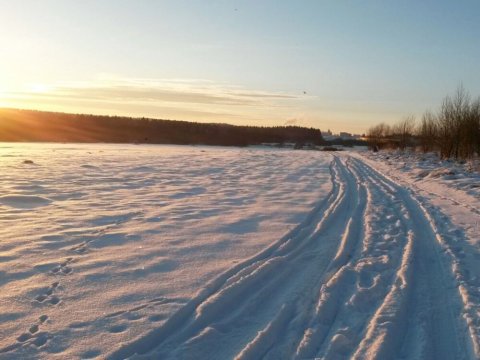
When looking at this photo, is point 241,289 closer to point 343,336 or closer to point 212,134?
point 343,336

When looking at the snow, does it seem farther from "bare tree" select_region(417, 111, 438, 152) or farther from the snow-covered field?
"bare tree" select_region(417, 111, 438, 152)

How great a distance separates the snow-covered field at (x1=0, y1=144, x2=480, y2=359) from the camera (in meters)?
4.00

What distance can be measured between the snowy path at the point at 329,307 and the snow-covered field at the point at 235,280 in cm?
2

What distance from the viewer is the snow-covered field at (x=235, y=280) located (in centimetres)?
400

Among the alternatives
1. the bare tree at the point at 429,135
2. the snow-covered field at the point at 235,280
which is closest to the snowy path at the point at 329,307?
the snow-covered field at the point at 235,280

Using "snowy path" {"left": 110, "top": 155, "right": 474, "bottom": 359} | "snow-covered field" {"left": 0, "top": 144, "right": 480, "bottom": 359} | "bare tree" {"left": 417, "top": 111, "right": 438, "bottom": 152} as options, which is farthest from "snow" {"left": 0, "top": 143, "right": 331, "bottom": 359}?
"bare tree" {"left": 417, "top": 111, "right": 438, "bottom": 152}

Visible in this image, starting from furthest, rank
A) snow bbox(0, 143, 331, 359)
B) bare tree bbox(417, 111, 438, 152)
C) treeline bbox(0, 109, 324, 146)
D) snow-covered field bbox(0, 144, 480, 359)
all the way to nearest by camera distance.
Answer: treeline bbox(0, 109, 324, 146)
bare tree bbox(417, 111, 438, 152)
snow bbox(0, 143, 331, 359)
snow-covered field bbox(0, 144, 480, 359)

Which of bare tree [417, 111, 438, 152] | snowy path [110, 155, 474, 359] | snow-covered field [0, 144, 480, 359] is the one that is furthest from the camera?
bare tree [417, 111, 438, 152]

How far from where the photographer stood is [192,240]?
→ 301 inches

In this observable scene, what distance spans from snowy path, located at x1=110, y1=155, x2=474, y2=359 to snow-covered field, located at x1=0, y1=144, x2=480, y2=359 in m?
0.02

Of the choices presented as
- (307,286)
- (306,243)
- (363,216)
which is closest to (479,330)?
(307,286)

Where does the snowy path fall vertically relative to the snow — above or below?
above

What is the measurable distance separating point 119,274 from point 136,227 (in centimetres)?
272

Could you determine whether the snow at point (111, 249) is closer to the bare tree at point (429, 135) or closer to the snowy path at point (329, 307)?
the snowy path at point (329, 307)
